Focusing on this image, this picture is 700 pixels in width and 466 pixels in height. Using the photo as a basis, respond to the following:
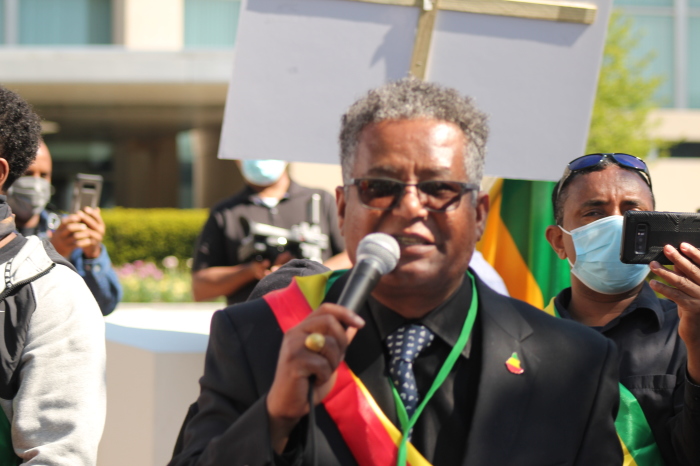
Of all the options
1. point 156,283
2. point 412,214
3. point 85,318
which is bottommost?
point 156,283

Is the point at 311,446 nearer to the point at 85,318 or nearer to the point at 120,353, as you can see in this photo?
the point at 85,318

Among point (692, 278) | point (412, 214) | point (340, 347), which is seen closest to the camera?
point (340, 347)

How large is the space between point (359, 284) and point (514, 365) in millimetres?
536

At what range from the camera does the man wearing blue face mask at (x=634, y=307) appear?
86.5 inches

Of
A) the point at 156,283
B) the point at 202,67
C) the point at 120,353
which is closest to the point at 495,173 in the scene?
the point at 120,353

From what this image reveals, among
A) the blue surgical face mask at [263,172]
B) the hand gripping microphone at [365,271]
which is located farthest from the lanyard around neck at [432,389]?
the blue surgical face mask at [263,172]

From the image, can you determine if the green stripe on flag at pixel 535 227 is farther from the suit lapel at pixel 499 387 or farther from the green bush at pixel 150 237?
the green bush at pixel 150 237

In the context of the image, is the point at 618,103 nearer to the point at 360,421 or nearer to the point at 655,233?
the point at 655,233

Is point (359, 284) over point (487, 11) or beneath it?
beneath

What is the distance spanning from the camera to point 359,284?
5.42ft

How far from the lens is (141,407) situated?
3176 mm

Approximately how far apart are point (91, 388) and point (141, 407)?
866 millimetres

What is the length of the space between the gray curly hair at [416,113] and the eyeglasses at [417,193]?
0.08 meters

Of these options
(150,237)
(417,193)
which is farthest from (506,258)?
(150,237)
